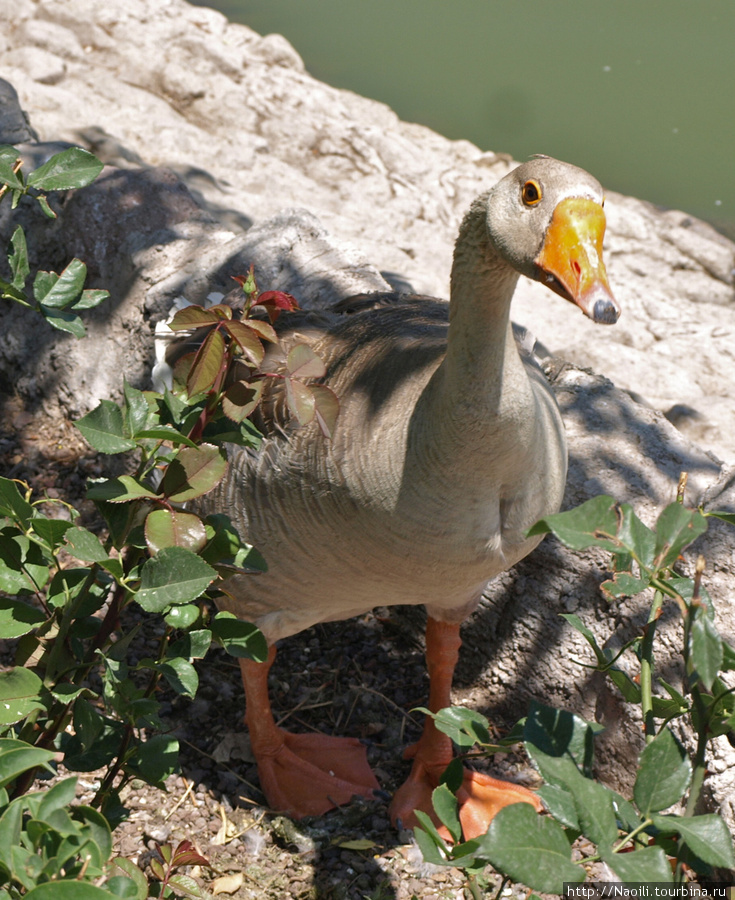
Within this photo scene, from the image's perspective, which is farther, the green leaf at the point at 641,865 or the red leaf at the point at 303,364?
the red leaf at the point at 303,364

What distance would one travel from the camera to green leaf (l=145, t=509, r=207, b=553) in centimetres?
140

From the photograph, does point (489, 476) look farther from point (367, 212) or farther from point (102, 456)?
point (367, 212)

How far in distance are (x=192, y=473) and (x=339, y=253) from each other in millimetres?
2806

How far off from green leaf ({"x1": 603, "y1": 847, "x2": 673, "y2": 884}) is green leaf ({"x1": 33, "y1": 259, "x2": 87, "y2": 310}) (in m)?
1.41

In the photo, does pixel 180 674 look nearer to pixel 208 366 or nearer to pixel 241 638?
pixel 241 638

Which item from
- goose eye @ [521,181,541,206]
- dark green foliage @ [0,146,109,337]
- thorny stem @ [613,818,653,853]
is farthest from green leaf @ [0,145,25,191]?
thorny stem @ [613,818,653,853]

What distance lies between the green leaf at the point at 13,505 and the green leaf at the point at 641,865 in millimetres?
1073

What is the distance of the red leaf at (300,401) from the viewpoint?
1.56 m

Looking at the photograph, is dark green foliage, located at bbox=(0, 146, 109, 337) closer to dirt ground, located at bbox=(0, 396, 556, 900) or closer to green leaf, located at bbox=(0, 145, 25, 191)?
green leaf, located at bbox=(0, 145, 25, 191)

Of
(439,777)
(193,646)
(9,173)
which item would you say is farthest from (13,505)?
(439,777)

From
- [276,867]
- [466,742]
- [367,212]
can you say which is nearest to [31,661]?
[276,867]

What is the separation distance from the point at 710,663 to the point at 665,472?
7.92 ft

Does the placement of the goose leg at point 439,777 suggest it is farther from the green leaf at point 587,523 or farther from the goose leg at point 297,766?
the green leaf at point 587,523

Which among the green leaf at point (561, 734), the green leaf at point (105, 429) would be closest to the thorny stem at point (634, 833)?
the green leaf at point (561, 734)
